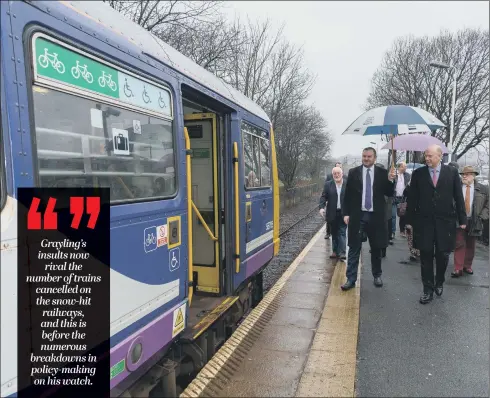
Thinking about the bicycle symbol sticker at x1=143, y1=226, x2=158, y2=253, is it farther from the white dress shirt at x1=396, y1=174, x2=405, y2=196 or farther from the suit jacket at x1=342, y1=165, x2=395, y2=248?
the white dress shirt at x1=396, y1=174, x2=405, y2=196

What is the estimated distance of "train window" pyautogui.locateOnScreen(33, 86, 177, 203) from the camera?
1.98 meters

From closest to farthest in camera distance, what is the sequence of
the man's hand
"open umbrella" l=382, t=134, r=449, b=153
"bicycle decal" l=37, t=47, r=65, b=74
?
"bicycle decal" l=37, t=47, r=65, b=74, the man's hand, "open umbrella" l=382, t=134, r=449, b=153

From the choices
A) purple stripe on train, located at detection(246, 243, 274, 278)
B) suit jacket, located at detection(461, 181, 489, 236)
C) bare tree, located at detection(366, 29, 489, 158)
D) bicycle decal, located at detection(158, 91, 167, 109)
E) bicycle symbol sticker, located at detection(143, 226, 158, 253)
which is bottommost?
purple stripe on train, located at detection(246, 243, 274, 278)

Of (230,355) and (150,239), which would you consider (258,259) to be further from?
(150,239)

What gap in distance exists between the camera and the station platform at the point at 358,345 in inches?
120

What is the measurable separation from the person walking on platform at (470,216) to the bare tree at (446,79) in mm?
23807

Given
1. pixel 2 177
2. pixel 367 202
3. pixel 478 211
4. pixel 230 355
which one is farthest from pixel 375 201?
pixel 2 177

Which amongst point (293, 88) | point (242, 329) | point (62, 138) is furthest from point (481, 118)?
point (62, 138)

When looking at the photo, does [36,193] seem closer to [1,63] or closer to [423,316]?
[1,63]

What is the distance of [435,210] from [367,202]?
83 cm

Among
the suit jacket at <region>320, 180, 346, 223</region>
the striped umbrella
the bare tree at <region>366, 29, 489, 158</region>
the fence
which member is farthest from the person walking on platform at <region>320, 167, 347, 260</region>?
the bare tree at <region>366, 29, 489, 158</region>

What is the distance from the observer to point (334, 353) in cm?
355

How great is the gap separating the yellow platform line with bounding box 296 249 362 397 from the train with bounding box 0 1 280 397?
101 centimetres

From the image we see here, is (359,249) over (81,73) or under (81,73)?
under
